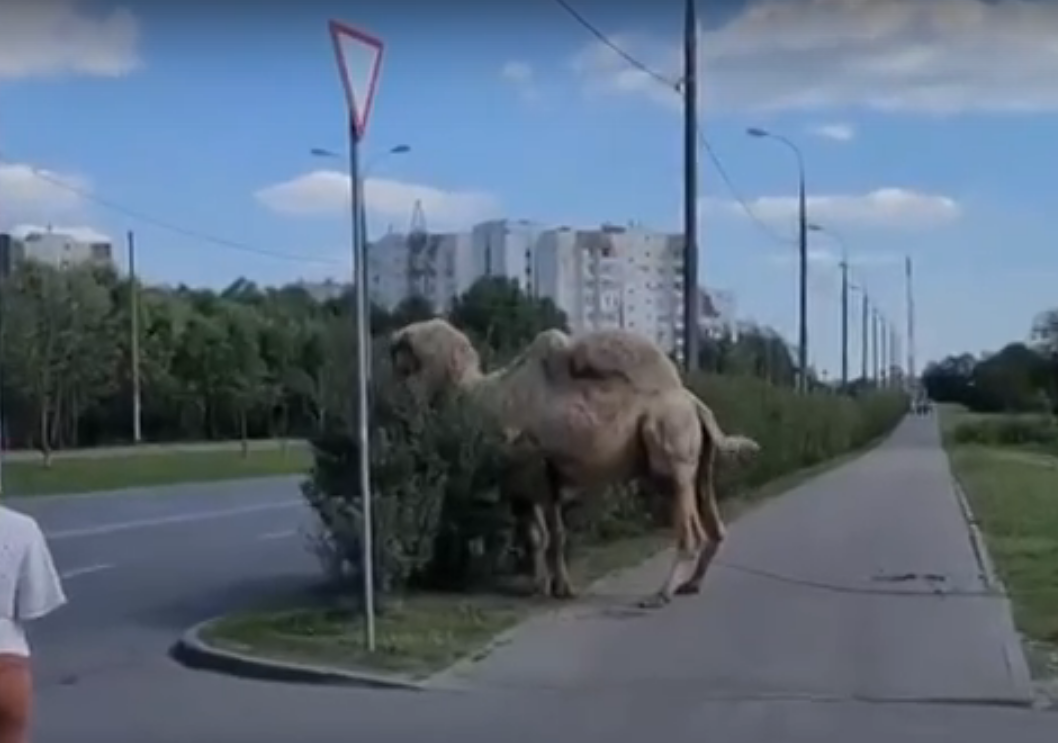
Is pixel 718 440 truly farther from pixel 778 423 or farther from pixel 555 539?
pixel 778 423

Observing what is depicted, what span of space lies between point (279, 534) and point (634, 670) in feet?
52.0

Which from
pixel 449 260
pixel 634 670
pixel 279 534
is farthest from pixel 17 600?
pixel 449 260

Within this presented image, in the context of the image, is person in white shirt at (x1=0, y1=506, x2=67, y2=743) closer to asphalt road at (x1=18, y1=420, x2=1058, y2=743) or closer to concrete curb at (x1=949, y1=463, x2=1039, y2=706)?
asphalt road at (x1=18, y1=420, x2=1058, y2=743)

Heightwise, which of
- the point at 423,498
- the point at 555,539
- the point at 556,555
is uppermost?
the point at 423,498

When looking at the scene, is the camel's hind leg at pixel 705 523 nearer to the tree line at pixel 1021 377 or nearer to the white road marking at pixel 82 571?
the white road marking at pixel 82 571

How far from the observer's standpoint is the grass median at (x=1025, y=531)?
683 inches

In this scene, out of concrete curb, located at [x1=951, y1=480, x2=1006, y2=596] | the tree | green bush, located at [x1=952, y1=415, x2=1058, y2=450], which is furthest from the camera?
green bush, located at [x1=952, y1=415, x2=1058, y2=450]

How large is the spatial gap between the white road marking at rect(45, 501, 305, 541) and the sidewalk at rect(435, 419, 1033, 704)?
873cm

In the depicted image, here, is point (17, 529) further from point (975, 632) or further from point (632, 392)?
point (632, 392)

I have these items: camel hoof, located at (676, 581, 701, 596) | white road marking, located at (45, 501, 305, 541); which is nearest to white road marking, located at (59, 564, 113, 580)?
white road marking, located at (45, 501, 305, 541)

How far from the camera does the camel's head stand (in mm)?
20109

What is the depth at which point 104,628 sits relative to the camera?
1778 cm

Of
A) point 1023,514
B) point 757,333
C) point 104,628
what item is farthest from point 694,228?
point 757,333

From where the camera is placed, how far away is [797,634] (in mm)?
17109
